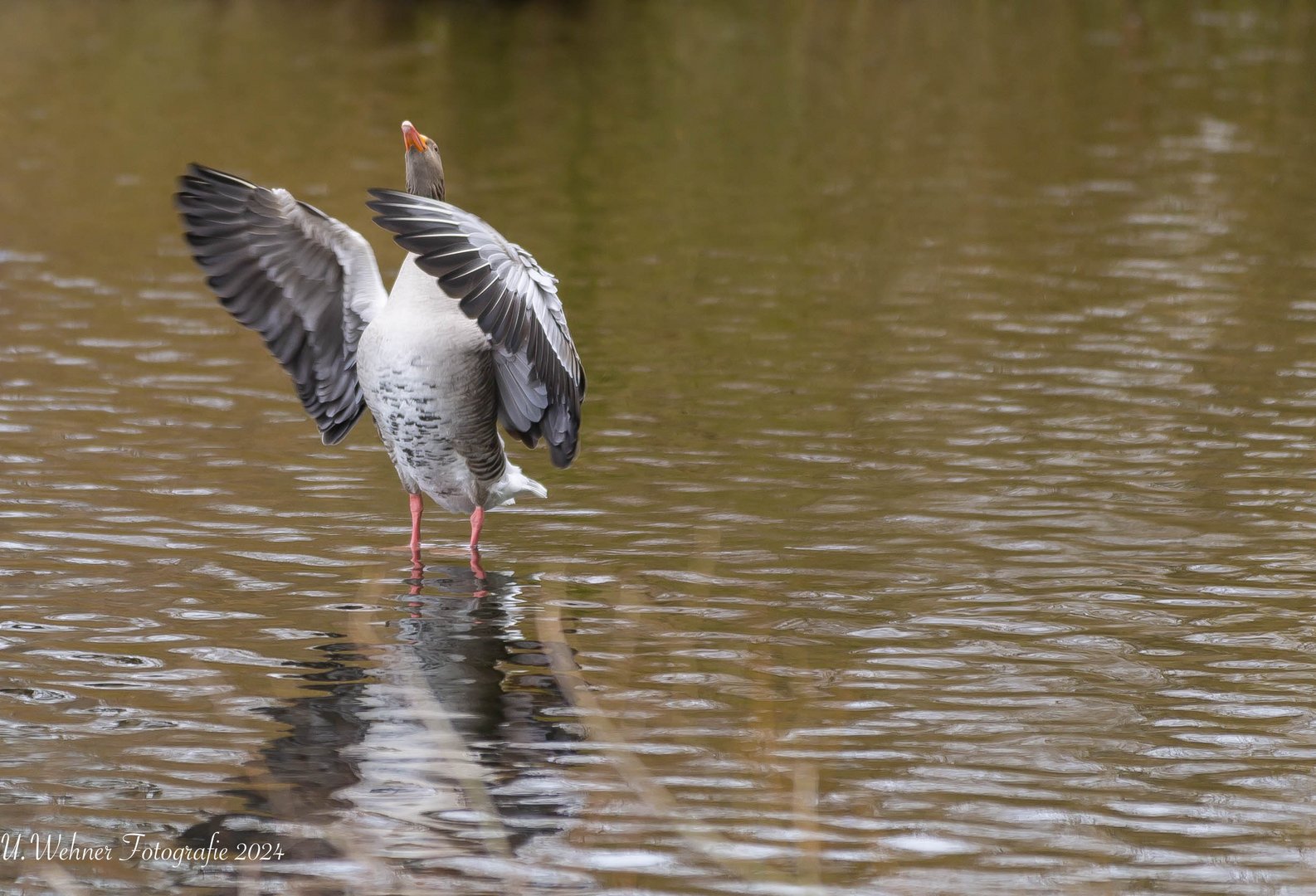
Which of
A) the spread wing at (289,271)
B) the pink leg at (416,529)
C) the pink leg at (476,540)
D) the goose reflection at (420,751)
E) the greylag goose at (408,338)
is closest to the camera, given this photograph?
the goose reflection at (420,751)

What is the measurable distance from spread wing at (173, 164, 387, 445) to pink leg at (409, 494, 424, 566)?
2.12 feet

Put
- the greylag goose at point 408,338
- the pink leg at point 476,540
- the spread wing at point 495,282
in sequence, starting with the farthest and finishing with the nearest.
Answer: the pink leg at point 476,540
the greylag goose at point 408,338
the spread wing at point 495,282

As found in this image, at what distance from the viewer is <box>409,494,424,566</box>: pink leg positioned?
9.03m

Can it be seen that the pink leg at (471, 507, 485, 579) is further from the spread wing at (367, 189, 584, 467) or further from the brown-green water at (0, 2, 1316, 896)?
the spread wing at (367, 189, 584, 467)

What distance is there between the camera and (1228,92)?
92.6ft

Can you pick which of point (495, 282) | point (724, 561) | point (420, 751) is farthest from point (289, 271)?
point (420, 751)

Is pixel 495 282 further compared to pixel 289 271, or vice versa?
pixel 289 271

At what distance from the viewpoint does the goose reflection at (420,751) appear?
5980 millimetres

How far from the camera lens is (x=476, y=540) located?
9.12 metres

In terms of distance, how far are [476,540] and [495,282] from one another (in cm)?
192

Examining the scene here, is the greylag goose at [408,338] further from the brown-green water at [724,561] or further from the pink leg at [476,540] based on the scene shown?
the brown-green water at [724,561]

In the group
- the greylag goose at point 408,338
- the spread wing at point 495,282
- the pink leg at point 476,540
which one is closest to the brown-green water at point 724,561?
the pink leg at point 476,540

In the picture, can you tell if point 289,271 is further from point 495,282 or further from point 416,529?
point 495,282

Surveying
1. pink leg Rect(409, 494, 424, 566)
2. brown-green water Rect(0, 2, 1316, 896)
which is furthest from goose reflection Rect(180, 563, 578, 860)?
pink leg Rect(409, 494, 424, 566)
